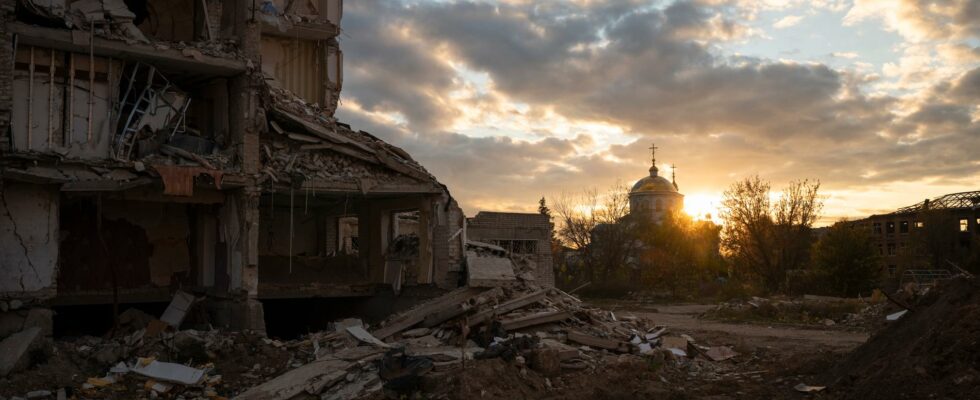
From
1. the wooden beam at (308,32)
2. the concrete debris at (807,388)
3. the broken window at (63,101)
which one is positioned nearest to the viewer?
the concrete debris at (807,388)

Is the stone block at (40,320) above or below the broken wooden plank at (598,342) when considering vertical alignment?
above

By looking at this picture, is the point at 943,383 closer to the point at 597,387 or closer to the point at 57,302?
the point at 597,387

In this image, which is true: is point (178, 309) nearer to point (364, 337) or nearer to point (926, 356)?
point (364, 337)

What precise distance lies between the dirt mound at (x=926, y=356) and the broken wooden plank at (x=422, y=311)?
23.7 feet

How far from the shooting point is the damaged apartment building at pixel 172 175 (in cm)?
1261

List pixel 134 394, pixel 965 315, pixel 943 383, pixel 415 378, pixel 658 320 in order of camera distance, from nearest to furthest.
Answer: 1. pixel 943 383
2. pixel 965 315
3. pixel 415 378
4. pixel 134 394
5. pixel 658 320

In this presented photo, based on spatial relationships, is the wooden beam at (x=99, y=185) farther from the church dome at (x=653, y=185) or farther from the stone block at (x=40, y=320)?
the church dome at (x=653, y=185)

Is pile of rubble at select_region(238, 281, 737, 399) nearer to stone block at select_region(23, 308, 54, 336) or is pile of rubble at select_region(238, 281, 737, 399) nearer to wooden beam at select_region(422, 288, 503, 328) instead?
wooden beam at select_region(422, 288, 503, 328)

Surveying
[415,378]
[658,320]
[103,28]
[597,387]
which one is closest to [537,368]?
[597,387]

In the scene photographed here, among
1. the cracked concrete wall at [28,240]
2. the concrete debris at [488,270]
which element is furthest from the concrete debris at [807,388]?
the cracked concrete wall at [28,240]

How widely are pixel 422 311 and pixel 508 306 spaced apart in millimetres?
1716

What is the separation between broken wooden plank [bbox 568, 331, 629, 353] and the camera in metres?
13.4

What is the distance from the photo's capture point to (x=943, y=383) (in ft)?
25.5

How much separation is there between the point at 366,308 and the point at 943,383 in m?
13.7
